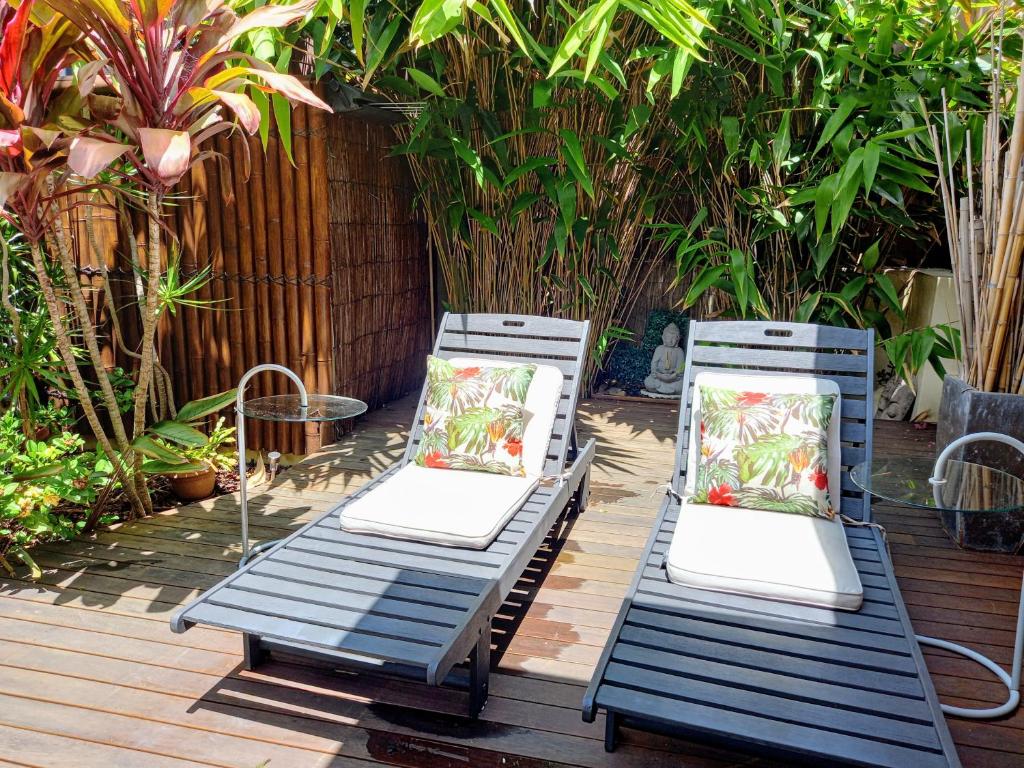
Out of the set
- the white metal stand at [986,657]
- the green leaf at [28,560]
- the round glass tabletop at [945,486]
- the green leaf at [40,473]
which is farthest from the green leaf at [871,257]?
the green leaf at [28,560]

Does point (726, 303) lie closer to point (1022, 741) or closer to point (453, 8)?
point (453, 8)

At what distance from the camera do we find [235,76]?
8.36 ft

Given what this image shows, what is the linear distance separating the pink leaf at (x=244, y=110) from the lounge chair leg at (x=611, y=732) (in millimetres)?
1859

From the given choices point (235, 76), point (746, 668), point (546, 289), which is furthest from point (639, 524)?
point (235, 76)

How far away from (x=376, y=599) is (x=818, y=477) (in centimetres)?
139

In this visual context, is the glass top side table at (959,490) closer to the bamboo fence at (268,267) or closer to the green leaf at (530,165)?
the green leaf at (530,165)

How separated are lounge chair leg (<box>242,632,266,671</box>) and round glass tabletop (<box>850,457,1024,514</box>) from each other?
167cm

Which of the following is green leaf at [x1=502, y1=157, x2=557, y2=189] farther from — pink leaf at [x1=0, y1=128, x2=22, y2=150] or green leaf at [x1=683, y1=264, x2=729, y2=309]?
pink leaf at [x1=0, y1=128, x2=22, y2=150]

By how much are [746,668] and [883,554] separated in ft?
2.64

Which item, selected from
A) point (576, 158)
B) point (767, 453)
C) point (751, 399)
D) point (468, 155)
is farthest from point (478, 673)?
point (468, 155)

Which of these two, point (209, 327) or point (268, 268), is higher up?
point (268, 268)

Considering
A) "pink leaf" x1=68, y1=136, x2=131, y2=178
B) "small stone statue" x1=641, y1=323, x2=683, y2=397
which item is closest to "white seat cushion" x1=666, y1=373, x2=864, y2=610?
"pink leaf" x1=68, y1=136, x2=131, y2=178

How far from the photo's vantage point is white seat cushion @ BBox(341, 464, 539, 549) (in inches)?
95.1

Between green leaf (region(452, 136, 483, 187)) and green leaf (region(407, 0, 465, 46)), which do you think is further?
green leaf (region(452, 136, 483, 187))
